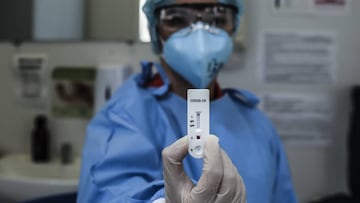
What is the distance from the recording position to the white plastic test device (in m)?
0.60

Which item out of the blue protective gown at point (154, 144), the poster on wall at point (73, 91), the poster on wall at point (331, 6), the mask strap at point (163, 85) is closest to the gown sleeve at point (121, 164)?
the blue protective gown at point (154, 144)

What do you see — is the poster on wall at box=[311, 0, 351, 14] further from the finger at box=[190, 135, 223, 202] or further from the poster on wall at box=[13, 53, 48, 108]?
the finger at box=[190, 135, 223, 202]

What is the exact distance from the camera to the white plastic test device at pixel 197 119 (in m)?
0.60

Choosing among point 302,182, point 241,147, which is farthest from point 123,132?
point 302,182

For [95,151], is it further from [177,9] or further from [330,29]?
[330,29]

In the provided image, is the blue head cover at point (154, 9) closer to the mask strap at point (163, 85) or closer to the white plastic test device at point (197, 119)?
the mask strap at point (163, 85)

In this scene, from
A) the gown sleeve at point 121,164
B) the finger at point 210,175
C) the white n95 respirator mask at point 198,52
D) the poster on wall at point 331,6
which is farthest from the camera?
the poster on wall at point 331,6

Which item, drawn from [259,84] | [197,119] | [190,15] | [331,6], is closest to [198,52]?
[190,15]

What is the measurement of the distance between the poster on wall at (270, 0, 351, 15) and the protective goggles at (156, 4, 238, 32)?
1.94ft

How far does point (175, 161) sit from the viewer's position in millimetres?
634

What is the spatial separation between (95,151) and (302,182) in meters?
1.02

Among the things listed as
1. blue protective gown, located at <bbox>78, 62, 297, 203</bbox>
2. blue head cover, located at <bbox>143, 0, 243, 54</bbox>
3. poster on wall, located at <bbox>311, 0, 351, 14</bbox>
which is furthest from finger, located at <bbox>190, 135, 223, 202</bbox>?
poster on wall, located at <bbox>311, 0, 351, 14</bbox>

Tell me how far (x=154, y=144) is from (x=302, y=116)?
88 centimetres

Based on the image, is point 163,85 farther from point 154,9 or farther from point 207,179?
point 207,179
